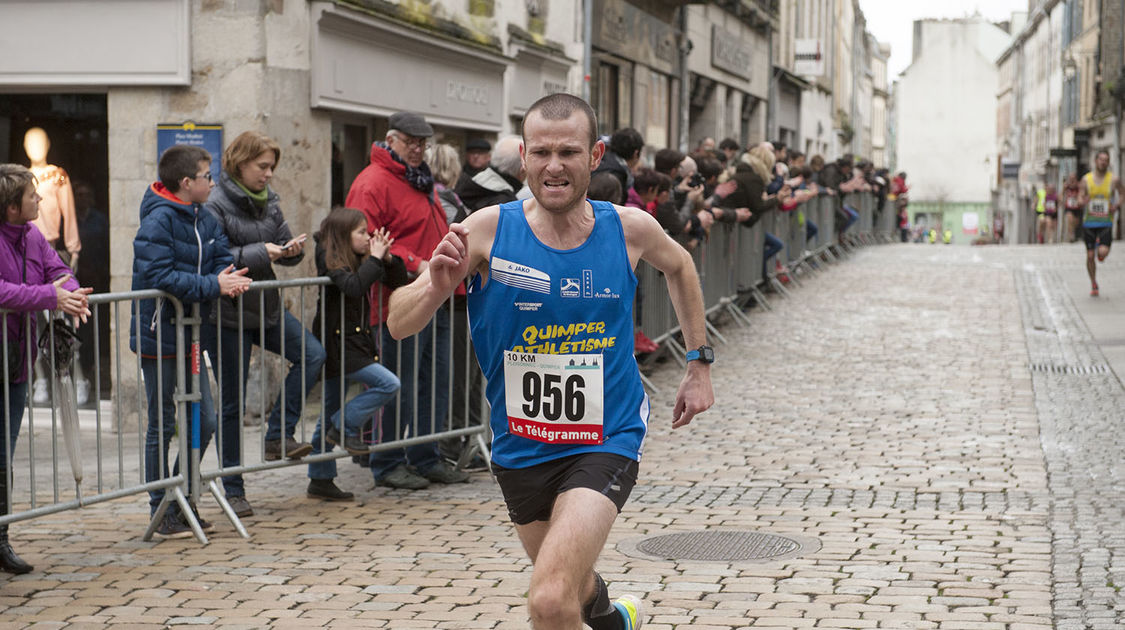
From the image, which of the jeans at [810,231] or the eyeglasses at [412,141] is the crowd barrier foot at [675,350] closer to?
the eyeglasses at [412,141]

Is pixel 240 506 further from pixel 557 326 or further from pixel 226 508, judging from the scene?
pixel 557 326

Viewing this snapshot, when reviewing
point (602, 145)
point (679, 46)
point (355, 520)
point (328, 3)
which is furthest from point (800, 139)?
point (602, 145)

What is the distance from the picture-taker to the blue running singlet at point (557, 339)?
14.1 ft

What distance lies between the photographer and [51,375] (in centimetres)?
669

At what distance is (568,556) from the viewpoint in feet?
13.0

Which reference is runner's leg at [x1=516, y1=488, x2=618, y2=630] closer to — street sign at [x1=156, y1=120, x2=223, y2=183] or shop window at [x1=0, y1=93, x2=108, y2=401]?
street sign at [x1=156, y1=120, x2=223, y2=183]

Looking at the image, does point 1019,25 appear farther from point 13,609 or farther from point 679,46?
point 13,609

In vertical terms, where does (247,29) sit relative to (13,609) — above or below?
above

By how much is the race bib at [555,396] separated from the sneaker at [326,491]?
4.07 meters

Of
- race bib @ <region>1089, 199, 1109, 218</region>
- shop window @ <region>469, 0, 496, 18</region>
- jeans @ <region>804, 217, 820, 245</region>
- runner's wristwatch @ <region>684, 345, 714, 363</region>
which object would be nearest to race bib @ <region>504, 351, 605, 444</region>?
runner's wristwatch @ <region>684, 345, 714, 363</region>

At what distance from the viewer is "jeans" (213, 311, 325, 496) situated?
764 cm

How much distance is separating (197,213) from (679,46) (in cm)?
2064

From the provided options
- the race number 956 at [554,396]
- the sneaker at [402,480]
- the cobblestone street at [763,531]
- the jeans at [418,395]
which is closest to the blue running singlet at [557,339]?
the race number 956 at [554,396]

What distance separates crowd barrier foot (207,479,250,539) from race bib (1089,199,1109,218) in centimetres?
1439
